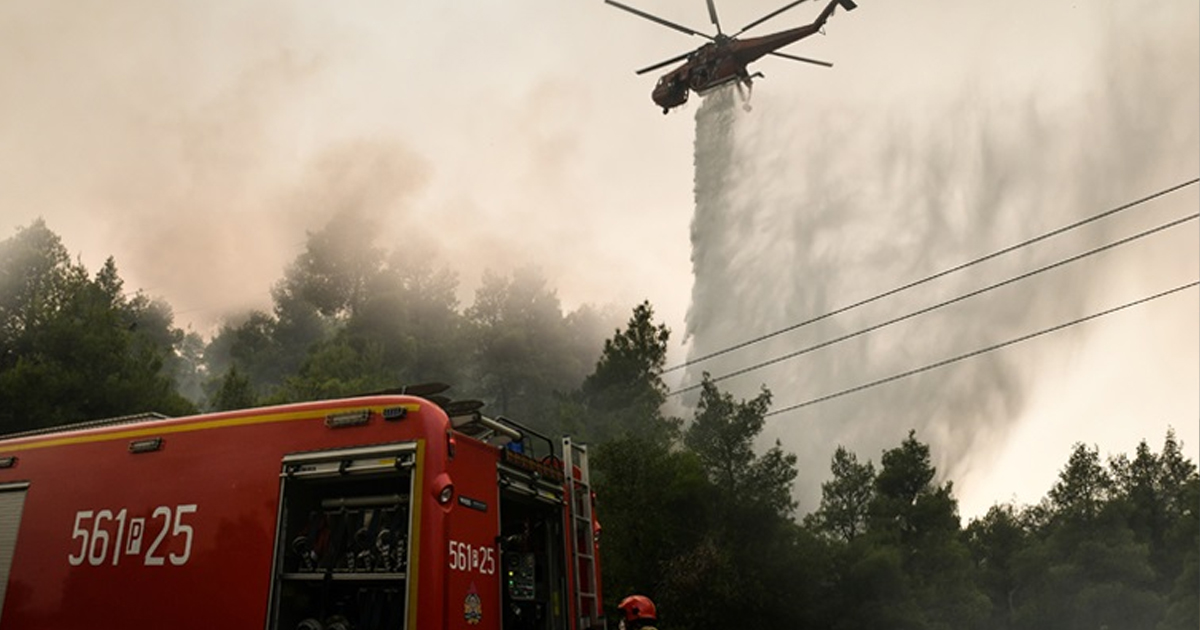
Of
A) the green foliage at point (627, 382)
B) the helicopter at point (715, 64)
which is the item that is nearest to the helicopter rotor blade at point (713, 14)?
the helicopter at point (715, 64)

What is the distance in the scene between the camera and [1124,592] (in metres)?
48.2

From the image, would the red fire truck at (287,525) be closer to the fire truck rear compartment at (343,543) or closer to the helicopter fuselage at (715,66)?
the fire truck rear compartment at (343,543)

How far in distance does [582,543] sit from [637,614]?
0.81 metres

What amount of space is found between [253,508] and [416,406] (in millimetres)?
1457

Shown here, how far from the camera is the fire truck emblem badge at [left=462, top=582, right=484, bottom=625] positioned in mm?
6180

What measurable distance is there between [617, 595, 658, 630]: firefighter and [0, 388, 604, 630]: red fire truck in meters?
0.33

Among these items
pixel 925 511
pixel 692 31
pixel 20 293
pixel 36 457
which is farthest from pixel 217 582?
pixel 925 511

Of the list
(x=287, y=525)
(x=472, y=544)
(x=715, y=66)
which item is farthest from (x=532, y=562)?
(x=715, y=66)

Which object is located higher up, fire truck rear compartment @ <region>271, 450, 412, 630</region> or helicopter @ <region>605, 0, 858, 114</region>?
helicopter @ <region>605, 0, 858, 114</region>

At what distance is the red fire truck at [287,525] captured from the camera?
615 cm

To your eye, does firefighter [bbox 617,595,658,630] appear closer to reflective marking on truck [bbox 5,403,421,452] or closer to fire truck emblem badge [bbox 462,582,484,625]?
fire truck emblem badge [bbox 462,582,484,625]

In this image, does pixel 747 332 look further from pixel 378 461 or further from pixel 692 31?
pixel 378 461

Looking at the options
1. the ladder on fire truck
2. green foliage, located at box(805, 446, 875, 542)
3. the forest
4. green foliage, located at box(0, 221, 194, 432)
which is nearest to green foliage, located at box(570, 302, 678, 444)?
the forest

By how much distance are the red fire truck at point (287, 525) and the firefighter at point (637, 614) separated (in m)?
0.33
